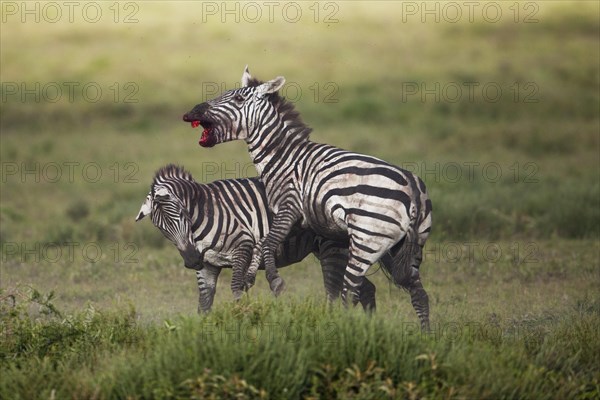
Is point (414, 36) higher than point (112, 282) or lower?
higher

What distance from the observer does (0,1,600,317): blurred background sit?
15016mm

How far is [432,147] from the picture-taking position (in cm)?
2236

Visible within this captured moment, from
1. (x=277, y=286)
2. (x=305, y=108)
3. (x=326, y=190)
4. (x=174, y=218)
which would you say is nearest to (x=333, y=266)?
(x=277, y=286)

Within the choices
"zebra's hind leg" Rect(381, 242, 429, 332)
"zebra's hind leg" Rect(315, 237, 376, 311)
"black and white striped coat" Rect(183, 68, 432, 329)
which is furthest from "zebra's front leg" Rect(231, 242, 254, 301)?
"zebra's hind leg" Rect(381, 242, 429, 332)

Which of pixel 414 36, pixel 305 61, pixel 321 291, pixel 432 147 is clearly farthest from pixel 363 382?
pixel 414 36

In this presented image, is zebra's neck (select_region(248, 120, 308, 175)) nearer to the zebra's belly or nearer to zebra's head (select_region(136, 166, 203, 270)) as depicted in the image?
the zebra's belly

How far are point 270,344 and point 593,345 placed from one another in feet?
8.56

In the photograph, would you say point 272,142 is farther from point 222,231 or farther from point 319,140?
point 319,140

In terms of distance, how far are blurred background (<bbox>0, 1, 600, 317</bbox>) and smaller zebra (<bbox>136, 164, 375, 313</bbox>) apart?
3343 millimetres

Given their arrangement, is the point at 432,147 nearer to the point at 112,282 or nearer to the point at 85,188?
the point at 85,188

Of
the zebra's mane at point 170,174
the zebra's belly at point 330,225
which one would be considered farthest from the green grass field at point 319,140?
the zebra's mane at point 170,174

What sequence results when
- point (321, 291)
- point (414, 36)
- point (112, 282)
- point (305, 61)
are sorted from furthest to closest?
point (414, 36)
point (305, 61)
point (112, 282)
point (321, 291)

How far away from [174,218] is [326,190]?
1.34 meters

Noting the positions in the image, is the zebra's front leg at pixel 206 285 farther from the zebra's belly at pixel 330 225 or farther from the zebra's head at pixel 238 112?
the zebra's head at pixel 238 112
